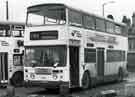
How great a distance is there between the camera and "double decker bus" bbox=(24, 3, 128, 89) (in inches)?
707

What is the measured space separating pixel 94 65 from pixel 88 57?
115 cm

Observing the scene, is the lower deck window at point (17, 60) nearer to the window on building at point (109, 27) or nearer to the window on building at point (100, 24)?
the window on building at point (100, 24)

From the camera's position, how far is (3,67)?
889 inches

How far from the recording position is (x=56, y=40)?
59.3 ft

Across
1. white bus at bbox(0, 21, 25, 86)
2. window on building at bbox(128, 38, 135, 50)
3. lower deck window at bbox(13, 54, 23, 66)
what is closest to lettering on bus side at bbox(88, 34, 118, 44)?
white bus at bbox(0, 21, 25, 86)

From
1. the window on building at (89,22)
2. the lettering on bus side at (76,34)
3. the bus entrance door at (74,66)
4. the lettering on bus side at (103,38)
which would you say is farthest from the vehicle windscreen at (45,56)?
the lettering on bus side at (103,38)

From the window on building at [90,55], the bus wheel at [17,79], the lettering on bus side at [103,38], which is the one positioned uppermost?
the lettering on bus side at [103,38]

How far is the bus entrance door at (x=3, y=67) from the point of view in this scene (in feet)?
73.8

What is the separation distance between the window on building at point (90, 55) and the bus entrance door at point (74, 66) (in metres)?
1.07

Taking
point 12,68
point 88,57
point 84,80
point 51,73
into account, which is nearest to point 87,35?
point 88,57

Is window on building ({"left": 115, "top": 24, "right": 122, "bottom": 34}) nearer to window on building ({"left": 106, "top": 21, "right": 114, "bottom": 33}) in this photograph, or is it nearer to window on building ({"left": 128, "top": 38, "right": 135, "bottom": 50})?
window on building ({"left": 106, "top": 21, "right": 114, "bottom": 33})

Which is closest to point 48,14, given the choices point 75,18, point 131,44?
point 75,18

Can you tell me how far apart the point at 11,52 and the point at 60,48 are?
232 inches

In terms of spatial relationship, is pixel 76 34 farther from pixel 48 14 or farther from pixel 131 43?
pixel 131 43
